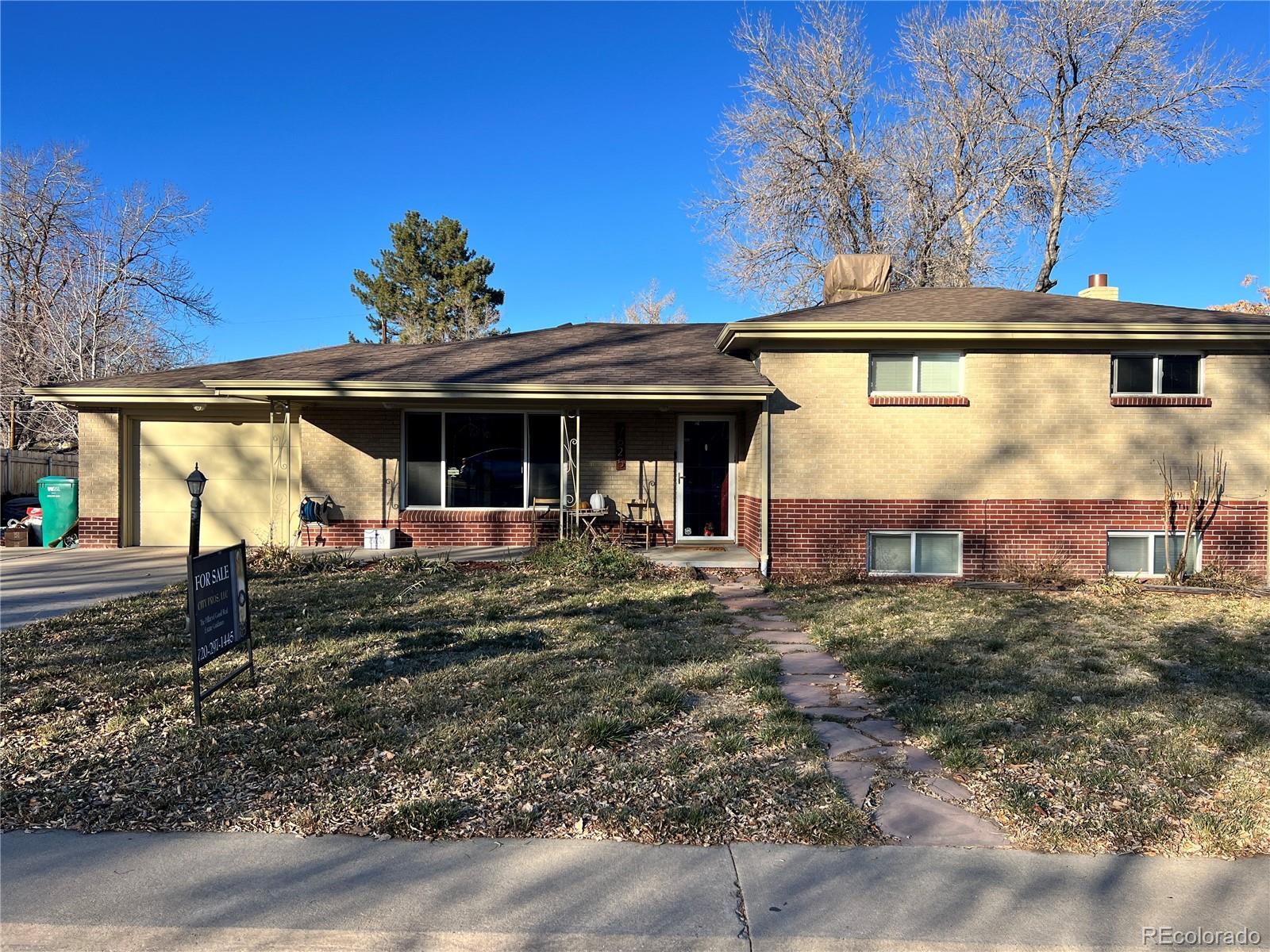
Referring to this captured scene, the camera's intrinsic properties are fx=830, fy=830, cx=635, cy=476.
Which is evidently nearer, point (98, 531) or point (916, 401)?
point (916, 401)

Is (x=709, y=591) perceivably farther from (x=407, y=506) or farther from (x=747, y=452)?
(x=407, y=506)

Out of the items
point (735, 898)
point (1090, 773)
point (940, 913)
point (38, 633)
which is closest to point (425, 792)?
point (735, 898)

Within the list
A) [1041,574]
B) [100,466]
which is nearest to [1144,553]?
[1041,574]

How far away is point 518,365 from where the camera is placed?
11.8 meters

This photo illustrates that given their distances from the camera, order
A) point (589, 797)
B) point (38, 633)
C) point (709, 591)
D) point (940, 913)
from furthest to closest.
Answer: point (709, 591) → point (38, 633) → point (589, 797) → point (940, 913)

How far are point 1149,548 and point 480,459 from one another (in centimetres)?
928

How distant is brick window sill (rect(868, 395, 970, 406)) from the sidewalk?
24.9 ft

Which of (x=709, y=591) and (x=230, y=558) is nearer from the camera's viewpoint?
(x=230, y=558)

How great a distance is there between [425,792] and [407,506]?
910 cm

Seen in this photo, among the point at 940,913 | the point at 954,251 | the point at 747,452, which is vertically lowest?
the point at 940,913

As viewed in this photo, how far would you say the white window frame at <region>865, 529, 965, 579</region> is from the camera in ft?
35.0

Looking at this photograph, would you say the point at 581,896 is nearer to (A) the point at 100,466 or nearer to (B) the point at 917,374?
(B) the point at 917,374

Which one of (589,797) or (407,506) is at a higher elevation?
(407,506)

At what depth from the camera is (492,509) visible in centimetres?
1258
